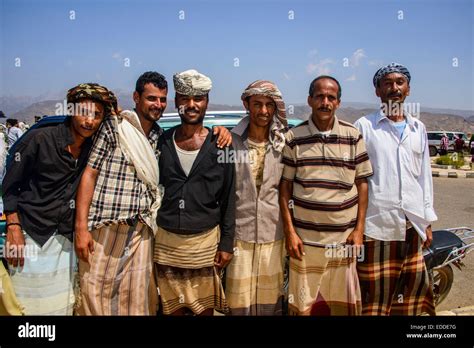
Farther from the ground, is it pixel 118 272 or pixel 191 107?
pixel 191 107

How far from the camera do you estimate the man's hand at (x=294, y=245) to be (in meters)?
2.79

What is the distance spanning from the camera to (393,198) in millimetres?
2904

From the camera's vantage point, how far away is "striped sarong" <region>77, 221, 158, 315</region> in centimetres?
264

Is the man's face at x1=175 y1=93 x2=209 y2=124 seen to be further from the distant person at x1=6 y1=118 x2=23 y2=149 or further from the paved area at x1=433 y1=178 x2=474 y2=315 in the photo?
the distant person at x1=6 y1=118 x2=23 y2=149

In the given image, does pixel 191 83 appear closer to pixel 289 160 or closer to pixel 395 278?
pixel 289 160

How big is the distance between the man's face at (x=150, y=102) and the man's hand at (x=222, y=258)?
1.12 m

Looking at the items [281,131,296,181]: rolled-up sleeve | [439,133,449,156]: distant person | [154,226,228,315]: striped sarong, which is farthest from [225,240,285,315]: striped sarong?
[439,133,449,156]: distant person

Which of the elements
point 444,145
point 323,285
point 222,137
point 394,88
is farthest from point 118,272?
point 444,145

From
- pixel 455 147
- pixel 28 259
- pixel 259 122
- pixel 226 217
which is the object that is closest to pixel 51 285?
pixel 28 259

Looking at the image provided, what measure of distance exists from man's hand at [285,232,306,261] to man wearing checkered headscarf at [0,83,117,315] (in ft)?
5.19

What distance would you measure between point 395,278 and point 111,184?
7.82ft

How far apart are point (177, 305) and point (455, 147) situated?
25.0 metres

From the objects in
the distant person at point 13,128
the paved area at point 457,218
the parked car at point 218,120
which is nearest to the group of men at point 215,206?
the parked car at point 218,120
